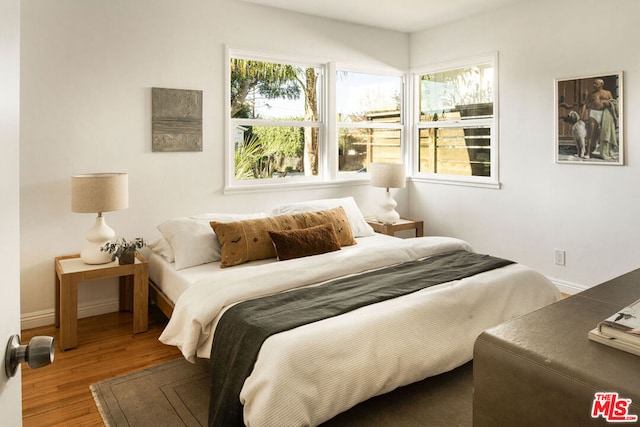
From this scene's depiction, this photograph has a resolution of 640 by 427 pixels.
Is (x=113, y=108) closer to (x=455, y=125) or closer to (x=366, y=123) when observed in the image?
(x=366, y=123)

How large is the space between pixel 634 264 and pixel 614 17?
1922mm

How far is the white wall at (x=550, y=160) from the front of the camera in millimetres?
3516

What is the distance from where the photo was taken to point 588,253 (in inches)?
150

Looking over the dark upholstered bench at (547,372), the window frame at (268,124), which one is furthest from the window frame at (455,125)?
the dark upholstered bench at (547,372)

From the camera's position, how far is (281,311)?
86.3 inches

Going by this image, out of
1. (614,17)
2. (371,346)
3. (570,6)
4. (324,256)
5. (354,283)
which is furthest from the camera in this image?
(570,6)

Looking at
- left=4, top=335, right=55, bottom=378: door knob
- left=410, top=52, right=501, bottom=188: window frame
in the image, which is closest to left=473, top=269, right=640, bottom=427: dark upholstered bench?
left=4, top=335, right=55, bottom=378: door knob

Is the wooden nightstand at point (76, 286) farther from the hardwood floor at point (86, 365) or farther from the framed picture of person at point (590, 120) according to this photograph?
the framed picture of person at point (590, 120)

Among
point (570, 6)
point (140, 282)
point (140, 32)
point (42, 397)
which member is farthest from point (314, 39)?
point (42, 397)

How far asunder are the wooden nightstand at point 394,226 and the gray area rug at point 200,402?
2125 mm

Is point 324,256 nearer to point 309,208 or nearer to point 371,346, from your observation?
point 309,208

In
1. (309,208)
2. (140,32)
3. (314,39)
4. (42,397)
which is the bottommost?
(42,397)

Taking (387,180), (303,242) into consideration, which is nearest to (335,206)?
(387,180)

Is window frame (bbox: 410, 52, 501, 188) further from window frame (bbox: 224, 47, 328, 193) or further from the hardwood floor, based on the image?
the hardwood floor
